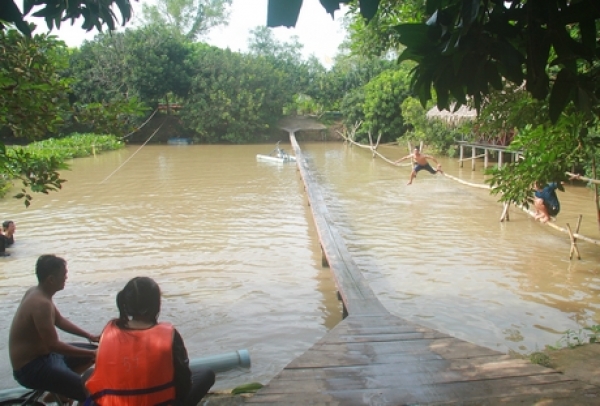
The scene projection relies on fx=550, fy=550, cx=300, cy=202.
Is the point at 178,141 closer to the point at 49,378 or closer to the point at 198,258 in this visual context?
the point at 198,258

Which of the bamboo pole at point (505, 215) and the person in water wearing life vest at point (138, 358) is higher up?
the person in water wearing life vest at point (138, 358)

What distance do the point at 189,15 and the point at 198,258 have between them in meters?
41.0

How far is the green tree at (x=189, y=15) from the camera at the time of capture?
43.2m

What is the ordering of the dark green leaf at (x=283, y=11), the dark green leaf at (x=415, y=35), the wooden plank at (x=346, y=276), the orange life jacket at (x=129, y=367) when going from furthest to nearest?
the wooden plank at (x=346, y=276)
the orange life jacket at (x=129, y=367)
the dark green leaf at (x=415, y=35)
the dark green leaf at (x=283, y=11)

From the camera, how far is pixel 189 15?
4509cm

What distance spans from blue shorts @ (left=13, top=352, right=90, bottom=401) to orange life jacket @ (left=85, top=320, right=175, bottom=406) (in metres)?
0.71

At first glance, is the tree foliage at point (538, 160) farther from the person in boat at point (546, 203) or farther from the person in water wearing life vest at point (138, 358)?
the person in water wearing life vest at point (138, 358)

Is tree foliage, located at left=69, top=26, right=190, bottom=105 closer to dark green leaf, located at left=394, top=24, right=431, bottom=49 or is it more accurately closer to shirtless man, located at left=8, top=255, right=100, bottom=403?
shirtless man, located at left=8, top=255, right=100, bottom=403

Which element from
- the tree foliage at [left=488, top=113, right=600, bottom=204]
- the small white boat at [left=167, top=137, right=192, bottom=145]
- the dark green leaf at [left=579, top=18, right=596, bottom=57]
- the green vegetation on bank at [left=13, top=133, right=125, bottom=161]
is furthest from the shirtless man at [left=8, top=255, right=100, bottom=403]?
the small white boat at [left=167, top=137, right=192, bottom=145]

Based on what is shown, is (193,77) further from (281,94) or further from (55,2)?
(55,2)

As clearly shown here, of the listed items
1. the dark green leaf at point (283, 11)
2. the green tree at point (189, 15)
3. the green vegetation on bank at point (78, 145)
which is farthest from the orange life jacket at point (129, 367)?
the green tree at point (189, 15)

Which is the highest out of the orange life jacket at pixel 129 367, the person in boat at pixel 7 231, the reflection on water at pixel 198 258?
the orange life jacket at pixel 129 367

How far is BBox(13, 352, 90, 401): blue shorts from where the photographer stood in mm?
2957

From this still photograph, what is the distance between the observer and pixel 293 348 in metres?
5.25
